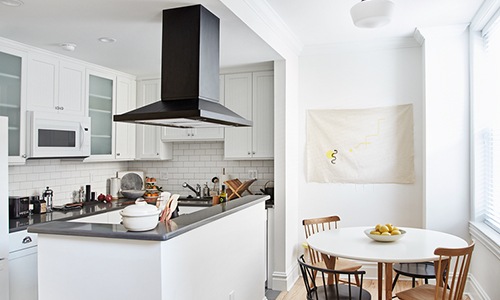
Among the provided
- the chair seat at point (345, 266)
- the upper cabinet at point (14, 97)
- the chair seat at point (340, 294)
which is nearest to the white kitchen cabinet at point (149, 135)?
the upper cabinet at point (14, 97)

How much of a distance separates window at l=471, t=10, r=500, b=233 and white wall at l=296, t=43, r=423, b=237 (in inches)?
24.7

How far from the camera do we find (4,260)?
3.06m

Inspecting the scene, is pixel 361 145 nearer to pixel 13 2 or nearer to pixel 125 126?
pixel 125 126

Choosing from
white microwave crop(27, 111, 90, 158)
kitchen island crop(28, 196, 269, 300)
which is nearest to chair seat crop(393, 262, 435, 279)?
kitchen island crop(28, 196, 269, 300)

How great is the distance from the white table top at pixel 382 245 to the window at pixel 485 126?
2.65 ft

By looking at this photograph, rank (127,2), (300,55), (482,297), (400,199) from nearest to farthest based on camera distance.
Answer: (127,2)
(482,297)
(400,199)
(300,55)

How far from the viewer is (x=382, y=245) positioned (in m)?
3.06

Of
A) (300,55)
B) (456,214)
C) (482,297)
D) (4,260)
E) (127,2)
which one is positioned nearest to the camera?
(127,2)

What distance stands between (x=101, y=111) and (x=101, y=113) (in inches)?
0.9

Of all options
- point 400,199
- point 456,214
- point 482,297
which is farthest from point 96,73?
point 482,297

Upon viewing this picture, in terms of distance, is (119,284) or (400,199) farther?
(400,199)

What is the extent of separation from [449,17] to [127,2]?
297cm

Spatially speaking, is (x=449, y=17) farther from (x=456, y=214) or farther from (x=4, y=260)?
(x=4, y=260)

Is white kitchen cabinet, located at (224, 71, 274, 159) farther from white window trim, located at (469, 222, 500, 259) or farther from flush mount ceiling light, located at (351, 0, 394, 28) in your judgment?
white window trim, located at (469, 222, 500, 259)
